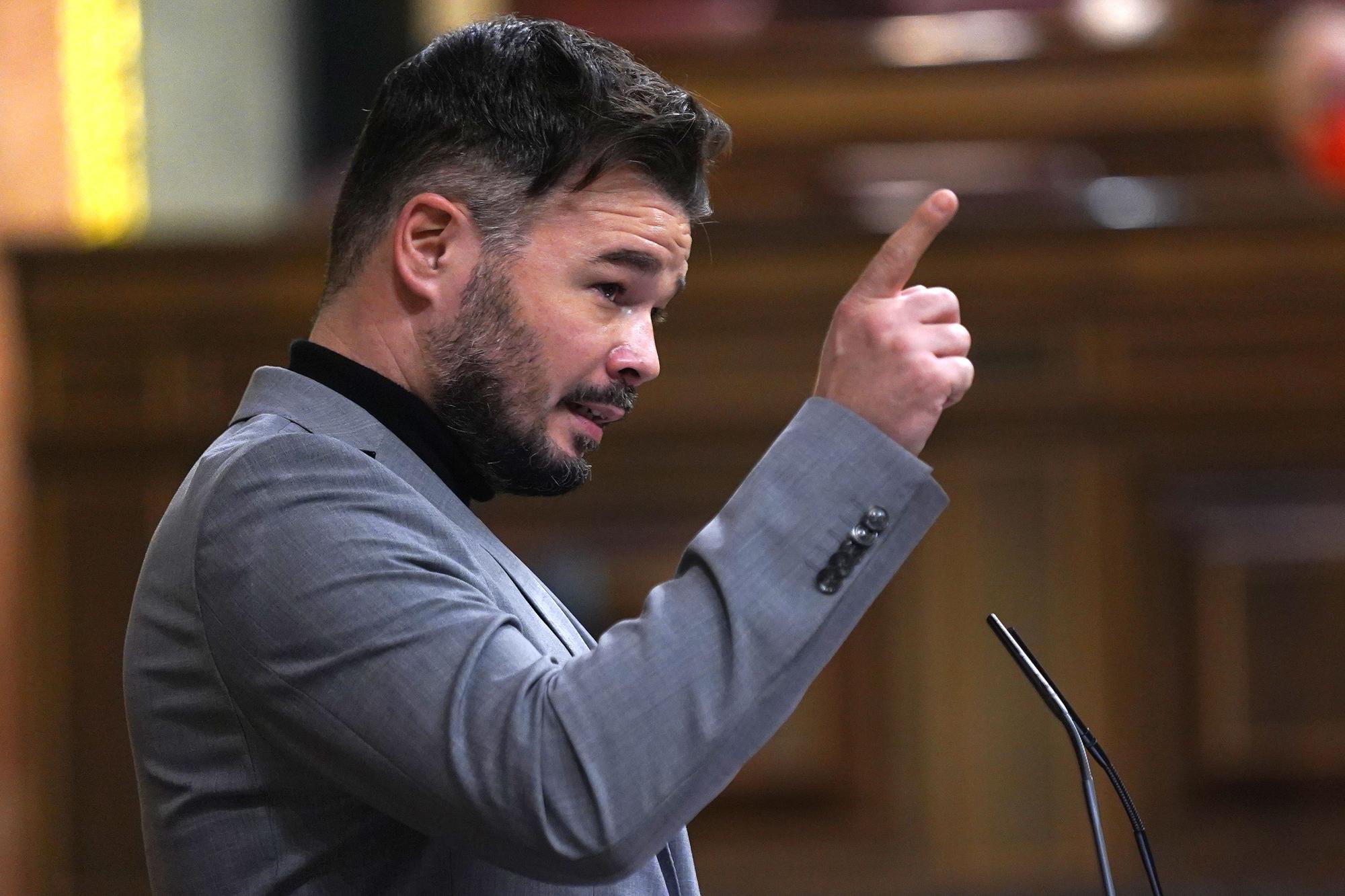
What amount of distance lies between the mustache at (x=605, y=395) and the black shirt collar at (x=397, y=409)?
10 centimetres

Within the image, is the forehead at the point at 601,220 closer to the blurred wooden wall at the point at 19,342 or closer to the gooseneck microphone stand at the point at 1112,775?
the gooseneck microphone stand at the point at 1112,775

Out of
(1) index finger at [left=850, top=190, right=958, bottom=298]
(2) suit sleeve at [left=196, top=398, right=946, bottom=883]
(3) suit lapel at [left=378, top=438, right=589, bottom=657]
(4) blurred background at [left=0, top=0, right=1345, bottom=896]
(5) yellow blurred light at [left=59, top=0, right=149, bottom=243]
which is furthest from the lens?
(5) yellow blurred light at [left=59, top=0, right=149, bottom=243]

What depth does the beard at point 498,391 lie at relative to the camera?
49.1 inches

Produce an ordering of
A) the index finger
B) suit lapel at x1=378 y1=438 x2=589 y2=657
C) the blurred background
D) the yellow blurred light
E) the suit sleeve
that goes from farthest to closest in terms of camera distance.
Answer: the yellow blurred light < the blurred background < suit lapel at x1=378 y1=438 x2=589 y2=657 < the index finger < the suit sleeve

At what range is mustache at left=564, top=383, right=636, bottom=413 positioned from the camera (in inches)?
49.6

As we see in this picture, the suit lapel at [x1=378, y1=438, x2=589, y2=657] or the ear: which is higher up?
the ear

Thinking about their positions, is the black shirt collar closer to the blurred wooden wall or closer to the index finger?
the index finger

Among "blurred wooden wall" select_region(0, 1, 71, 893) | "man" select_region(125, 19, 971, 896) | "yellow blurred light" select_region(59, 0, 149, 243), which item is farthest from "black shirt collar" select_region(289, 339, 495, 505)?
"yellow blurred light" select_region(59, 0, 149, 243)

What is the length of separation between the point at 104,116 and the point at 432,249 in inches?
142

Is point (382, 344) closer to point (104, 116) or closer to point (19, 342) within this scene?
point (19, 342)

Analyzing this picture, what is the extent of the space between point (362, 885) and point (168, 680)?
20 cm

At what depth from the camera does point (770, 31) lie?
5.38m

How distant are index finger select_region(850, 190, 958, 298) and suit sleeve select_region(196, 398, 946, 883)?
0.29ft

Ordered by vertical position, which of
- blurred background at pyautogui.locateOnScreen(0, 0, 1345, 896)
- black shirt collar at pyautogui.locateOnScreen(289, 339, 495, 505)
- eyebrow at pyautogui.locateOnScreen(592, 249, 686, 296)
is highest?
eyebrow at pyautogui.locateOnScreen(592, 249, 686, 296)
